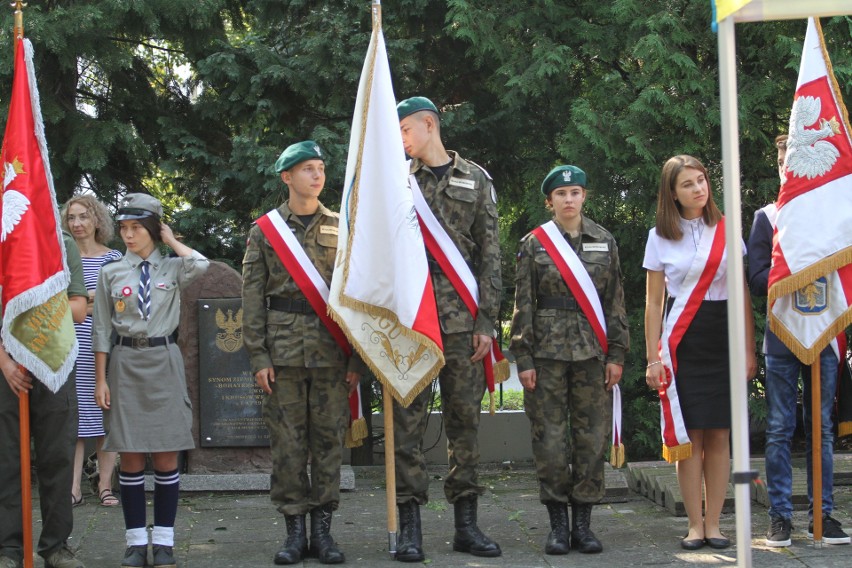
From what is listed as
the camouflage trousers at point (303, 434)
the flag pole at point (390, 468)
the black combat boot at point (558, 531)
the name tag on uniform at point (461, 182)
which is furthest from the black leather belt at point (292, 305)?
the black combat boot at point (558, 531)

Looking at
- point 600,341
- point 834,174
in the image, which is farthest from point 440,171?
point 834,174

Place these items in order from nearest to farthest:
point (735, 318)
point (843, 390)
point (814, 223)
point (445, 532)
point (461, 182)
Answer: point (735, 318), point (814, 223), point (461, 182), point (843, 390), point (445, 532)

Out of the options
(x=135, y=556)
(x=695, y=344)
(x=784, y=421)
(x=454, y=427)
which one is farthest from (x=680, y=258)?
(x=135, y=556)

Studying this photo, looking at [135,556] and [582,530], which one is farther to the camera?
[582,530]

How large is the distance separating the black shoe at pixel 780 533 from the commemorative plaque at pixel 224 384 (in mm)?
3615

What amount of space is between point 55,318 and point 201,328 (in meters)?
A: 2.61

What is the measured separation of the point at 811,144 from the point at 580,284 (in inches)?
51.6

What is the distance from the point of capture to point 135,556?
5.40m

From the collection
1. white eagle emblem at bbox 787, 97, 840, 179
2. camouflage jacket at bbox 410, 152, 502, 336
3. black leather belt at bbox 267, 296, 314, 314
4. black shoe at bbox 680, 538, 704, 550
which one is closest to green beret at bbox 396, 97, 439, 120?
camouflage jacket at bbox 410, 152, 502, 336

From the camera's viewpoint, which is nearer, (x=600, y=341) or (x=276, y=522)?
(x=600, y=341)

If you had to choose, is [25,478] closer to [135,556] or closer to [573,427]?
[135,556]

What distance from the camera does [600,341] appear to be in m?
5.75

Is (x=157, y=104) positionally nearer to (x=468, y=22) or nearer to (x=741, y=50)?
(x=468, y=22)

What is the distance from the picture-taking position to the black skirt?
558 centimetres
